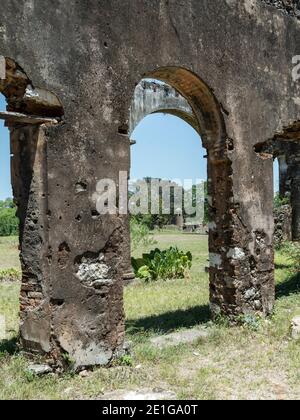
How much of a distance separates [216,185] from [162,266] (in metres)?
4.85

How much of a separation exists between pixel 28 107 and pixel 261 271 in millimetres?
3886

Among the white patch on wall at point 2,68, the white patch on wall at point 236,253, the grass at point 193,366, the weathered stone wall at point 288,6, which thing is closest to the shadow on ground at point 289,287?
the grass at point 193,366

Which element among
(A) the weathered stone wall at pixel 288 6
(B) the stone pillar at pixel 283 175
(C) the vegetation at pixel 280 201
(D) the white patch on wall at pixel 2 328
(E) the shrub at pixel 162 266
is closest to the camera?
(D) the white patch on wall at pixel 2 328

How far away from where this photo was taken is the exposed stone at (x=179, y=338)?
5.47m

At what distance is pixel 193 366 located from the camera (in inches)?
188

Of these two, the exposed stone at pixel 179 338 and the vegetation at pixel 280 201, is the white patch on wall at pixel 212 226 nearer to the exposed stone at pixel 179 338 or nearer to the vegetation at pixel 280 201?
the exposed stone at pixel 179 338

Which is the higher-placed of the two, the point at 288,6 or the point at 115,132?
the point at 288,6

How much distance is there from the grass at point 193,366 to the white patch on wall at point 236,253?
0.92 meters

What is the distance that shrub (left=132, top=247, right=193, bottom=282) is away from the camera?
35.3 ft

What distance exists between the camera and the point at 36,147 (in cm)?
440

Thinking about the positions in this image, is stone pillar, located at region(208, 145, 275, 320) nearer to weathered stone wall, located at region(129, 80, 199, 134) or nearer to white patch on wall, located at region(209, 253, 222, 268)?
white patch on wall, located at region(209, 253, 222, 268)

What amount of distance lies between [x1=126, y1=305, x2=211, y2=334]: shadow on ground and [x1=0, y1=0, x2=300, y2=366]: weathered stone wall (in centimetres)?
47

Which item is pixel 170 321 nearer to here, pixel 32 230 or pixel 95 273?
pixel 95 273

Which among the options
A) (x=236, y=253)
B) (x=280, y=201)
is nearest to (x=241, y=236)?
(x=236, y=253)
